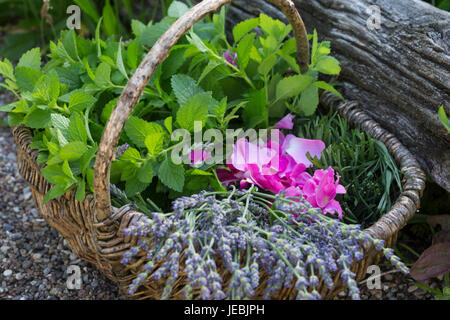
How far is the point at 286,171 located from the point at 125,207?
1.45 feet

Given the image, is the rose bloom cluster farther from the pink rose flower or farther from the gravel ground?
the gravel ground

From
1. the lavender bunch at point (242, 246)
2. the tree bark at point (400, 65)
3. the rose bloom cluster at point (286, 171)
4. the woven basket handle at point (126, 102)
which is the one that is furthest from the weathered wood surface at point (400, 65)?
the woven basket handle at point (126, 102)

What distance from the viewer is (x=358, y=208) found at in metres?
1.32

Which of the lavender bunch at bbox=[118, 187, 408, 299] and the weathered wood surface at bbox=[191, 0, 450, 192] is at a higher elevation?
the weathered wood surface at bbox=[191, 0, 450, 192]

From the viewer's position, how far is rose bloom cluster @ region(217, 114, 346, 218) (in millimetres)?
1205

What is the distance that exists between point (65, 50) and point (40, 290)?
66 centimetres

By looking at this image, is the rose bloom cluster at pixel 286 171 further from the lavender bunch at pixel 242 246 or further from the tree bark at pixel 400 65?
the tree bark at pixel 400 65

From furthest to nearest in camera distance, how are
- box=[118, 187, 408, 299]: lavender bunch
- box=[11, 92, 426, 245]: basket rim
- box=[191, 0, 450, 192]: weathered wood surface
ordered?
box=[191, 0, 450, 192]: weathered wood surface < box=[11, 92, 426, 245]: basket rim < box=[118, 187, 408, 299]: lavender bunch

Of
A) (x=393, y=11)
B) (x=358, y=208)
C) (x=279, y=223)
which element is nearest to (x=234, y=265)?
(x=279, y=223)

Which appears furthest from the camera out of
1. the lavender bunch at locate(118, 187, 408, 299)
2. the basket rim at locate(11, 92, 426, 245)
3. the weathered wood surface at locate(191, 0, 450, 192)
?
the weathered wood surface at locate(191, 0, 450, 192)

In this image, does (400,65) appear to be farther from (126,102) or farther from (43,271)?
(43,271)

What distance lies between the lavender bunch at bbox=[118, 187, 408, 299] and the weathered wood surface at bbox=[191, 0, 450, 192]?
0.45 meters

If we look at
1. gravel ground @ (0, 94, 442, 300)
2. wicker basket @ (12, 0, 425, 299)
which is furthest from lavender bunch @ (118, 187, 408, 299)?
gravel ground @ (0, 94, 442, 300)

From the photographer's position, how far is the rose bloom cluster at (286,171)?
47.4 inches
